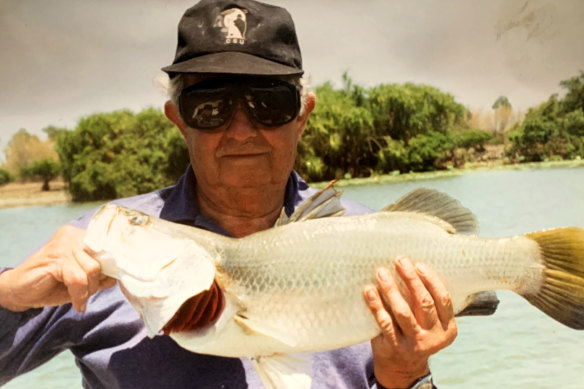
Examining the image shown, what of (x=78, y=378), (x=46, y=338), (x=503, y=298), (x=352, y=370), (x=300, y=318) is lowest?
(x=78, y=378)

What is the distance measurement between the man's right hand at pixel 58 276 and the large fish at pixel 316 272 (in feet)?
0.52

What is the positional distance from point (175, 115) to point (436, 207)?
1.47 metres

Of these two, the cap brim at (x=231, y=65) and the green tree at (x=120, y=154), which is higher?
the cap brim at (x=231, y=65)

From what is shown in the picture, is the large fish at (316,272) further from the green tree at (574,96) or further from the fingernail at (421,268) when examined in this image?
the green tree at (574,96)

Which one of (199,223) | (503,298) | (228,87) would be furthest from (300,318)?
(503,298)

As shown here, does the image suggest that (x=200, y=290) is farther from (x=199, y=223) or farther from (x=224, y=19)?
(x=224, y=19)

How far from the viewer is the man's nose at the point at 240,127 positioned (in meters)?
2.55

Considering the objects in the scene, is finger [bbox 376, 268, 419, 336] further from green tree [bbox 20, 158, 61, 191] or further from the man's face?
green tree [bbox 20, 158, 61, 191]

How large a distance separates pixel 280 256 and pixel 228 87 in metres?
0.92

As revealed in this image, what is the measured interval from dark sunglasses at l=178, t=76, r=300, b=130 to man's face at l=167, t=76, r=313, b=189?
35mm

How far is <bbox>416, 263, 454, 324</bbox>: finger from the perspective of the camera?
1.91 meters

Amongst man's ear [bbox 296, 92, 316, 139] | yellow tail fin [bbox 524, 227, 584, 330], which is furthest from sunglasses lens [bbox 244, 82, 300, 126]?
yellow tail fin [bbox 524, 227, 584, 330]

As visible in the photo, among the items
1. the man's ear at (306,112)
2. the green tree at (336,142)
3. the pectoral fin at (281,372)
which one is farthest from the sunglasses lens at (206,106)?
the green tree at (336,142)

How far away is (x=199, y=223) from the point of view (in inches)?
105
